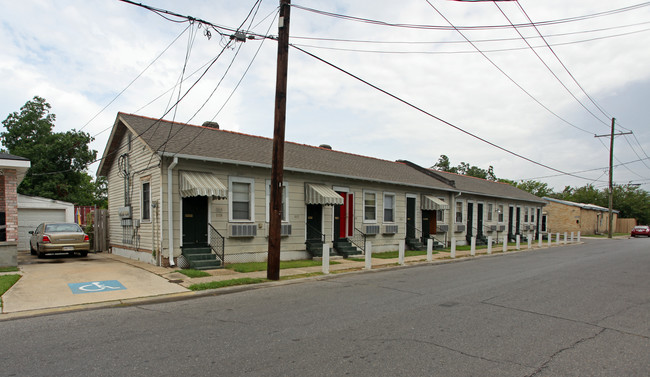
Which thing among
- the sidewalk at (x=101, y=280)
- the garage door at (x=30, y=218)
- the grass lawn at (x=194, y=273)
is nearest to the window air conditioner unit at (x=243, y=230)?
the sidewalk at (x=101, y=280)

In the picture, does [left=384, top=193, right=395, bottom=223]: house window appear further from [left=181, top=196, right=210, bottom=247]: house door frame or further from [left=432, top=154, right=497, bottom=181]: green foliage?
[left=432, top=154, right=497, bottom=181]: green foliage

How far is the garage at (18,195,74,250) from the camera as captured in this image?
19.1 metres

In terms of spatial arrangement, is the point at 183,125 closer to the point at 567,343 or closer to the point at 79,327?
the point at 79,327

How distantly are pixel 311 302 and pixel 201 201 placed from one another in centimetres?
672

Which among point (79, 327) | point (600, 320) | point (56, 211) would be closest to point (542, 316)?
point (600, 320)

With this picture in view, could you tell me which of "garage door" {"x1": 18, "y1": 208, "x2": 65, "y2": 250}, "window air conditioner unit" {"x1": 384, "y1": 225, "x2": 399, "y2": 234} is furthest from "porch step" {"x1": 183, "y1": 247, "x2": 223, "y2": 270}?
"garage door" {"x1": 18, "y1": 208, "x2": 65, "y2": 250}

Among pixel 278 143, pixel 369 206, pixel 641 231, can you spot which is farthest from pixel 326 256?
pixel 641 231

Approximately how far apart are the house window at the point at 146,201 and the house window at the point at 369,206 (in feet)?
30.3

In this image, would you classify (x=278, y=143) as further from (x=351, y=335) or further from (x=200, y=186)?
(x=351, y=335)

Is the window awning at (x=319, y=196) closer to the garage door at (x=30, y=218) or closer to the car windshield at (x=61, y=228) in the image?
the car windshield at (x=61, y=228)

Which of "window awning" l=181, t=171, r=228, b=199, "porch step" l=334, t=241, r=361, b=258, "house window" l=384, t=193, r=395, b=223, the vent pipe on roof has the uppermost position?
the vent pipe on roof

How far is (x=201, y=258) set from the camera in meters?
12.5

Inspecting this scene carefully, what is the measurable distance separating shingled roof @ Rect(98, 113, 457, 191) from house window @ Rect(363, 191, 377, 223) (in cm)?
83

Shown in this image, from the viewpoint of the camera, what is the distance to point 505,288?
9.66m
